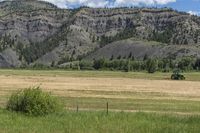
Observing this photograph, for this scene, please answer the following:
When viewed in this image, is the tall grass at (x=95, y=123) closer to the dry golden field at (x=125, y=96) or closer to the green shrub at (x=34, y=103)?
the green shrub at (x=34, y=103)

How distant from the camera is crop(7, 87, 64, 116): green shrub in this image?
99.0ft

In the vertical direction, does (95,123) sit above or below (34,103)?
below

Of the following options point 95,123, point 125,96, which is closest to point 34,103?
point 95,123

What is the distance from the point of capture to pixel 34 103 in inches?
1186

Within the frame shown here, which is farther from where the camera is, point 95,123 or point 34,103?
point 34,103

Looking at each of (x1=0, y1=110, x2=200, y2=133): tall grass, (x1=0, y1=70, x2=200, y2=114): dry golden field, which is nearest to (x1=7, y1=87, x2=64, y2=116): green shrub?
(x1=0, y1=110, x2=200, y2=133): tall grass

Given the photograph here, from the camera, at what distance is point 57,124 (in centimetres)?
2728

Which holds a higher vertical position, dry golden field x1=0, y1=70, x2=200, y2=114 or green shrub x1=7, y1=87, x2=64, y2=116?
green shrub x1=7, y1=87, x2=64, y2=116

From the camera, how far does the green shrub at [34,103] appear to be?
30.2 metres

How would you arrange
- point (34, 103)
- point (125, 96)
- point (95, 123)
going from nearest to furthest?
point (95, 123), point (34, 103), point (125, 96)

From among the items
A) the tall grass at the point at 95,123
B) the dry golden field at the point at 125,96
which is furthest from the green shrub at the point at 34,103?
the dry golden field at the point at 125,96

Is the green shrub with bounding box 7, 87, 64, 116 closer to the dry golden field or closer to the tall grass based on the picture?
the tall grass

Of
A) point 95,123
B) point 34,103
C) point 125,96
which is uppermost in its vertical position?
point 34,103

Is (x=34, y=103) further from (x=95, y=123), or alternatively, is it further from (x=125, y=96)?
(x=125, y=96)
